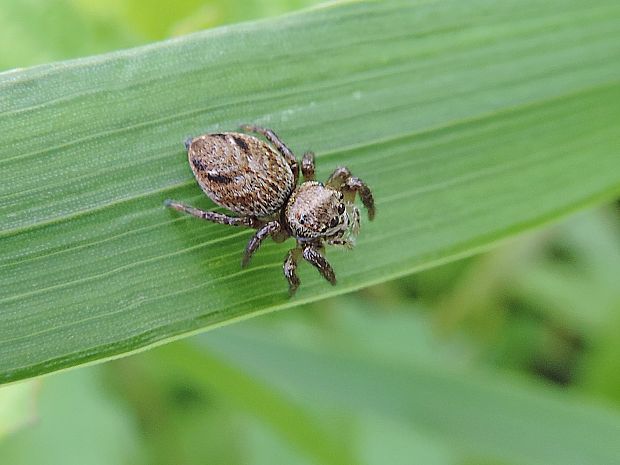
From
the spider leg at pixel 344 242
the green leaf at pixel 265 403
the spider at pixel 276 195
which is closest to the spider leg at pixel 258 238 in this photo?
the spider at pixel 276 195

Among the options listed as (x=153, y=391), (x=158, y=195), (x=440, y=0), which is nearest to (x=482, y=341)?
(x=153, y=391)

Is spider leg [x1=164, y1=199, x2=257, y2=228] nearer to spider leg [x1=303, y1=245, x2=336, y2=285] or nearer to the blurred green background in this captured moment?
spider leg [x1=303, y1=245, x2=336, y2=285]

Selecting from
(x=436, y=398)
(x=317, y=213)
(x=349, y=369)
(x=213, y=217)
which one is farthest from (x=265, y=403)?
(x=213, y=217)

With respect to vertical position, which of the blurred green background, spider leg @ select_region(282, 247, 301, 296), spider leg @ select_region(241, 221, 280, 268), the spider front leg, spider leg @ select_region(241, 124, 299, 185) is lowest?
the blurred green background

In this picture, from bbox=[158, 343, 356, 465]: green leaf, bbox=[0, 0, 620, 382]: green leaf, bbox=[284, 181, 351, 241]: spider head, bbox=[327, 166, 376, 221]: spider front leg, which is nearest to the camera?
bbox=[0, 0, 620, 382]: green leaf

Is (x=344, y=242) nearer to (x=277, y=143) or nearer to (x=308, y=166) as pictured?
(x=308, y=166)

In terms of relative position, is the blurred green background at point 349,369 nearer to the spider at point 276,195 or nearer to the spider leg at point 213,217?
the spider at point 276,195

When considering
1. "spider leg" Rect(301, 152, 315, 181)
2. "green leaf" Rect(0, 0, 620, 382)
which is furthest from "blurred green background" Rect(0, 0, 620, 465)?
"spider leg" Rect(301, 152, 315, 181)

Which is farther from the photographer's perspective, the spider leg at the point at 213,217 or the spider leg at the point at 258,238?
the spider leg at the point at 258,238
